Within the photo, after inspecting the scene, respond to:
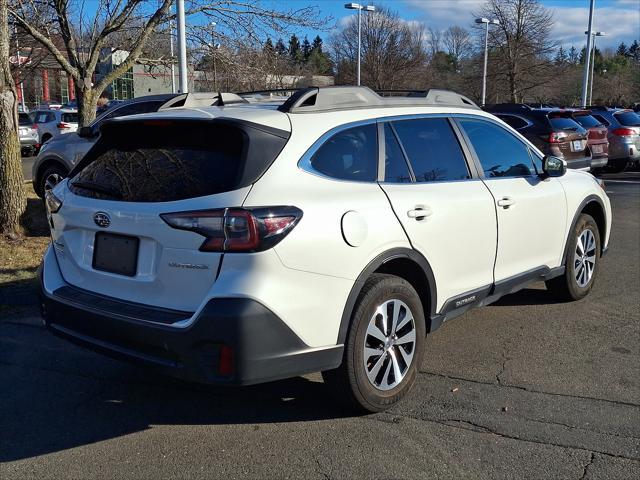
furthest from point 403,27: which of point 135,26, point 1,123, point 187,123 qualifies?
point 187,123

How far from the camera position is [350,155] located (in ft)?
12.8

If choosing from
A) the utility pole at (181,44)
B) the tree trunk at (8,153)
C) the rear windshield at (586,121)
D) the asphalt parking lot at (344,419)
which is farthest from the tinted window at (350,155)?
the rear windshield at (586,121)

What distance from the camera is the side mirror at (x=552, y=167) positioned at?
5.55m

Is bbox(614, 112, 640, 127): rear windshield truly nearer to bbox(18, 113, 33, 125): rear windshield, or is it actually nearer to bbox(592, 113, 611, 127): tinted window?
bbox(592, 113, 611, 127): tinted window

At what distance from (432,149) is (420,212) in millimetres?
644

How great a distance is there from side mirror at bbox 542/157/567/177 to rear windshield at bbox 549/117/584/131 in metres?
8.53

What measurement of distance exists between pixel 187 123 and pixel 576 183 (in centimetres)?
384

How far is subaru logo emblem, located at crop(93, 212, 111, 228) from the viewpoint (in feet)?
11.9

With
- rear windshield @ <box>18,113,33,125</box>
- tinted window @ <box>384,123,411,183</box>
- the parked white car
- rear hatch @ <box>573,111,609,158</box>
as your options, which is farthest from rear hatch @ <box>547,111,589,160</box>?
rear windshield @ <box>18,113,33,125</box>

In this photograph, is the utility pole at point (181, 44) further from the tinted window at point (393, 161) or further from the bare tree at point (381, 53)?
the bare tree at point (381, 53)

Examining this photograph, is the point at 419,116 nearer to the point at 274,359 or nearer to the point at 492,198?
the point at 492,198

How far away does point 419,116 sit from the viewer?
4.54m

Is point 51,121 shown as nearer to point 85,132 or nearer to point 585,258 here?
point 85,132

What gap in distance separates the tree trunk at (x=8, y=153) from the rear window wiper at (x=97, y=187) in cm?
413
